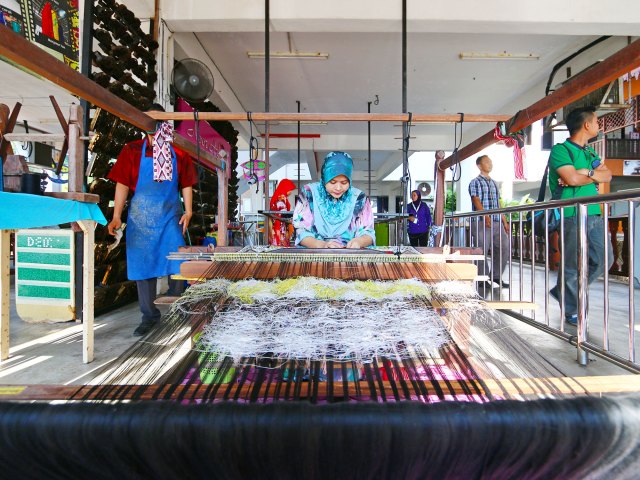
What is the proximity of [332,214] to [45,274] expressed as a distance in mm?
2224

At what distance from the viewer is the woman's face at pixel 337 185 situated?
92.4 inches

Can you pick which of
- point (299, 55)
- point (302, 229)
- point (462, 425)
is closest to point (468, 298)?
point (462, 425)

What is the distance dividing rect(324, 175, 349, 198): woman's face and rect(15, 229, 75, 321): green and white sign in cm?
193

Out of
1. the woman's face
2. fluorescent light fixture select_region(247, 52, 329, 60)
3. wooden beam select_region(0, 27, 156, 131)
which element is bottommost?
the woman's face

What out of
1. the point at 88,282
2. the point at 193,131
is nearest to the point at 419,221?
the point at 193,131

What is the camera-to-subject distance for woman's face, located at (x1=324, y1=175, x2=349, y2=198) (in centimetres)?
235

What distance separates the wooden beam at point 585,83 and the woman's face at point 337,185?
89cm

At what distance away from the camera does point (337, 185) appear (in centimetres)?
238

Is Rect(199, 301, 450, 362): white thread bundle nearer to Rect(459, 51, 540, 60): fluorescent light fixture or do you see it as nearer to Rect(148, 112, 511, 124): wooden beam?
Rect(148, 112, 511, 124): wooden beam

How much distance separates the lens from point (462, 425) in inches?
19.2

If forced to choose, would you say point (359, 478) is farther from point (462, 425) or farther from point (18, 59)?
point (18, 59)

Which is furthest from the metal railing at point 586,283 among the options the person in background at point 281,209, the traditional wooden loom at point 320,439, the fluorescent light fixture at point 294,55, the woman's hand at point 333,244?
the fluorescent light fixture at point 294,55

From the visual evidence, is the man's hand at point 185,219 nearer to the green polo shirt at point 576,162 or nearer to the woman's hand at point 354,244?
the woman's hand at point 354,244

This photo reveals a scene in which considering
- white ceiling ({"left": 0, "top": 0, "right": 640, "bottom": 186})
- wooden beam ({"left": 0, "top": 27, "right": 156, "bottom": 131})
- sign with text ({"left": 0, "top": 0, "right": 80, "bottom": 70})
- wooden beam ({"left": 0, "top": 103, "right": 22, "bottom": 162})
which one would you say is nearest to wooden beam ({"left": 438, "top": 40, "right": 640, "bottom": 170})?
wooden beam ({"left": 0, "top": 27, "right": 156, "bottom": 131})
